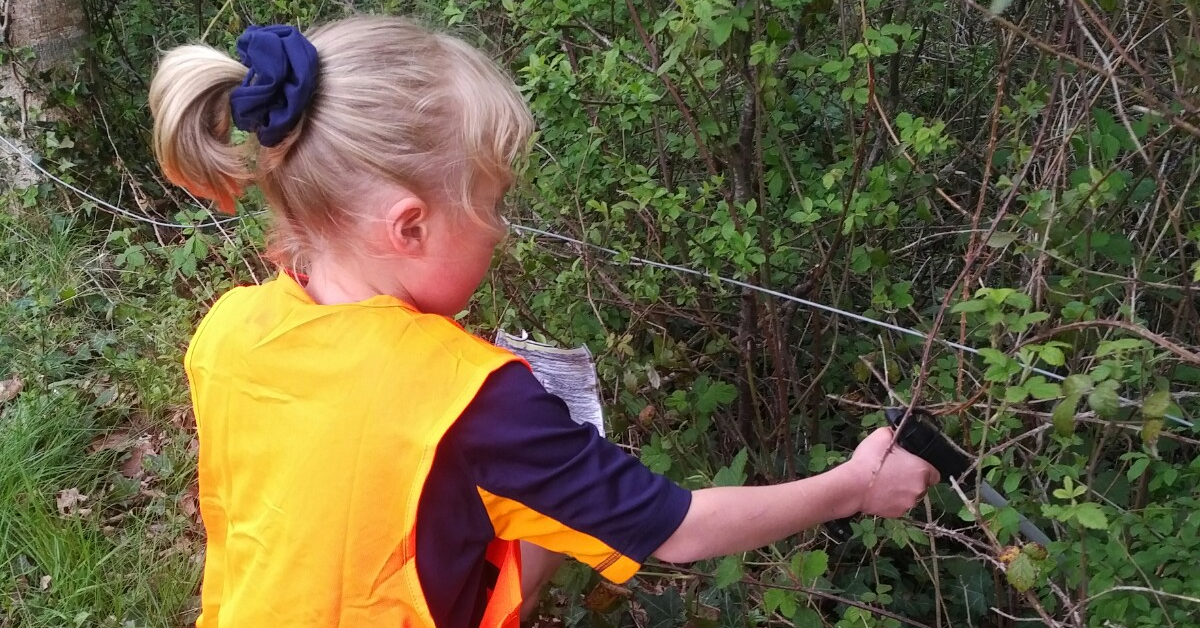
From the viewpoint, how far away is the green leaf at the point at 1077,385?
4.26 ft

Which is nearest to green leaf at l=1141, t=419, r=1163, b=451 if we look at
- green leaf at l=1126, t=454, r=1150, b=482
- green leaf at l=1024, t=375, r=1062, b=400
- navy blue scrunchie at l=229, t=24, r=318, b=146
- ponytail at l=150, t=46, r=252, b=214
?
green leaf at l=1024, t=375, r=1062, b=400

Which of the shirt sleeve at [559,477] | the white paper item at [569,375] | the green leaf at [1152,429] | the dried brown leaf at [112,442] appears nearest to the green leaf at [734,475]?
Answer: the white paper item at [569,375]

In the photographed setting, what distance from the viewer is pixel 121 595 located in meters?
2.79

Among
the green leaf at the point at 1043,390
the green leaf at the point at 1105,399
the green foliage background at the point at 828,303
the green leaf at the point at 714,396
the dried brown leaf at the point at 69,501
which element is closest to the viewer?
the green leaf at the point at 1105,399

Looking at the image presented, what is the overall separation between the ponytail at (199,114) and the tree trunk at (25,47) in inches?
Answer: 133

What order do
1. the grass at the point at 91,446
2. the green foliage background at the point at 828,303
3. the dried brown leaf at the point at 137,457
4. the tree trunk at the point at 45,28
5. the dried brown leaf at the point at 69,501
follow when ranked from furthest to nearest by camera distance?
the tree trunk at the point at 45,28 < the dried brown leaf at the point at 137,457 < the dried brown leaf at the point at 69,501 < the grass at the point at 91,446 < the green foliage background at the point at 828,303

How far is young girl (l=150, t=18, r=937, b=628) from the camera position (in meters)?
1.40

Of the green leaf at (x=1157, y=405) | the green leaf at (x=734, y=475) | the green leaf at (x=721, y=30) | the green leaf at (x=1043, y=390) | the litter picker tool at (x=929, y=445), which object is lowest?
the green leaf at (x=734, y=475)

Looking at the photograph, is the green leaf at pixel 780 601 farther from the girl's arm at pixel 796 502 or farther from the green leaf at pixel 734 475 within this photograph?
the girl's arm at pixel 796 502

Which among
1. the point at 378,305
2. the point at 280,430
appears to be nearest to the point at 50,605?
the point at 280,430

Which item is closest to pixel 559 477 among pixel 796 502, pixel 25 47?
pixel 796 502

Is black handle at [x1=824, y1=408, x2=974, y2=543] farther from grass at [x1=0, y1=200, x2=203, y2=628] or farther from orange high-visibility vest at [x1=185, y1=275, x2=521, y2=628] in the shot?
grass at [x1=0, y1=200, x2=203, y2=628]

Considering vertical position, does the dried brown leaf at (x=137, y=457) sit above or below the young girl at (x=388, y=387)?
below

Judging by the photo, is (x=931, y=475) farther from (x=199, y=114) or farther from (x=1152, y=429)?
(x=199, y=114)
